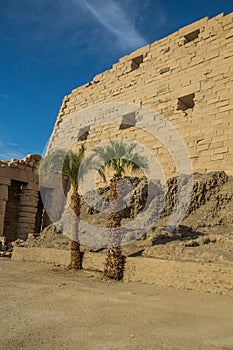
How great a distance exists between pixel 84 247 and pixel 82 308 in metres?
6.19

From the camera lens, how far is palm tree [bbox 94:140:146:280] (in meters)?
9.22

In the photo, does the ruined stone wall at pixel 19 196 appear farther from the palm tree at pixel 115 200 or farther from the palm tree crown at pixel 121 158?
Result: the palm tree crown at pixel 121 158

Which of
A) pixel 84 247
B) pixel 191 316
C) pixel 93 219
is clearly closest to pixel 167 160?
pixel 93 219

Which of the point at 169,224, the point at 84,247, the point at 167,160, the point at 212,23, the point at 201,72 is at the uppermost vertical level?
the point at 212,23

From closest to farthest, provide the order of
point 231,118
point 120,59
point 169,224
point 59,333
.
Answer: point 59,333, point 169,224, point 231,118, point 120,59

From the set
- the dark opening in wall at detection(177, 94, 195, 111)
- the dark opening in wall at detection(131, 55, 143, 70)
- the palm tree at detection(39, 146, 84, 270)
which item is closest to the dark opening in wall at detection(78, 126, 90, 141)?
the dark opening in wall at detection(131, 55, 143, 70)

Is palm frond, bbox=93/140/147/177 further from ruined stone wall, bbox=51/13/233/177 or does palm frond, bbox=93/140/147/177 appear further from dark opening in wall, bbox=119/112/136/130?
dark opening in wall, bbox=119/112/136/130

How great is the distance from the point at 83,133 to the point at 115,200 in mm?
10428

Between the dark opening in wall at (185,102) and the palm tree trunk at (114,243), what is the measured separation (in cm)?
618

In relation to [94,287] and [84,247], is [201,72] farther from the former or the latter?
[94,287]

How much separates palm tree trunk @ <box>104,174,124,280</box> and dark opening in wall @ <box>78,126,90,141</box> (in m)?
9.74

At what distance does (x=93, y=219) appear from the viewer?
13625 millimetres

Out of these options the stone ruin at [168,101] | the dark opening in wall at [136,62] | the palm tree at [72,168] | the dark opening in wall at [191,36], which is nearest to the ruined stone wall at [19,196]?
the stone ruin at [168,101]

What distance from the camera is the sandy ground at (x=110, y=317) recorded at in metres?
3.83
